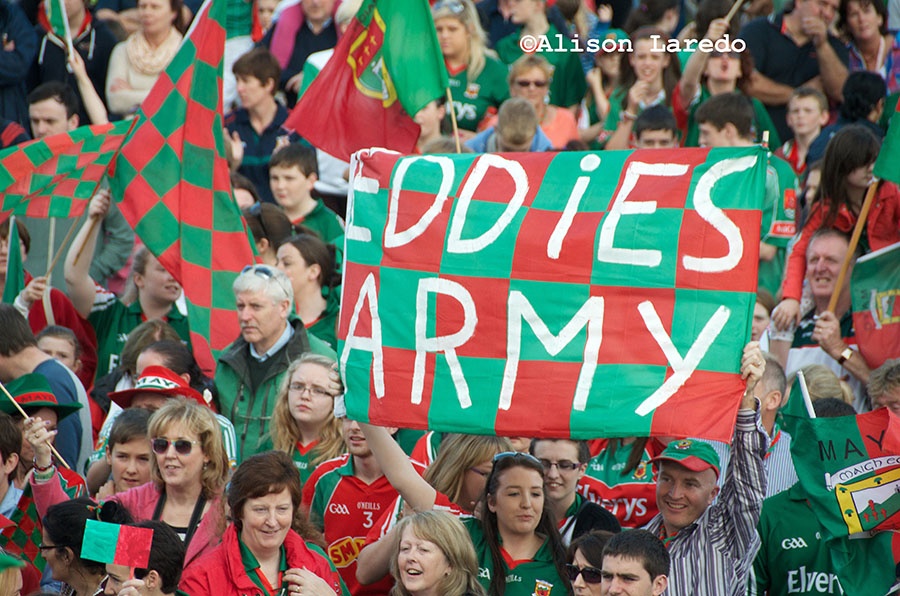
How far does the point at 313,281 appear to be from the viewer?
31.1 ft

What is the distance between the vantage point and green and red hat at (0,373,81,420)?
25.8 feet

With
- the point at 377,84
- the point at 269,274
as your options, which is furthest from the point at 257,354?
the point at 377,84

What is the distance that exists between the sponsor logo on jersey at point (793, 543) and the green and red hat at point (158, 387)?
9.76ft

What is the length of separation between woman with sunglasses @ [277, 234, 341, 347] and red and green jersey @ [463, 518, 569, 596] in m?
3.10

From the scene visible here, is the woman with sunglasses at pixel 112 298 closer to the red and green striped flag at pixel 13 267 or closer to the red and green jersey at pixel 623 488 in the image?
the red and green striped flag at pixel 13 267

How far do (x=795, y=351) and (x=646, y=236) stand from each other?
345 centimetres

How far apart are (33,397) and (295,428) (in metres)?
1.35

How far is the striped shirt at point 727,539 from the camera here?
20.5ft

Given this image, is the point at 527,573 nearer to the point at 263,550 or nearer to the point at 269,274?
the point at 263,550

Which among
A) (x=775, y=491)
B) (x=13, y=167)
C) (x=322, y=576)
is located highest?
(x=13, y=167)

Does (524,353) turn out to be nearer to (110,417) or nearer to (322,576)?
(322,576)

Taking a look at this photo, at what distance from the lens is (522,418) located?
6.02 m

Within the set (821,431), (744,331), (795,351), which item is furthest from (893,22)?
(744,331)

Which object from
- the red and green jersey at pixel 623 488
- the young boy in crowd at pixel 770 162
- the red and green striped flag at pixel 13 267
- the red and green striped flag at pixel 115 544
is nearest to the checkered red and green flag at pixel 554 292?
the red and green striped flag at pixel 115 544
